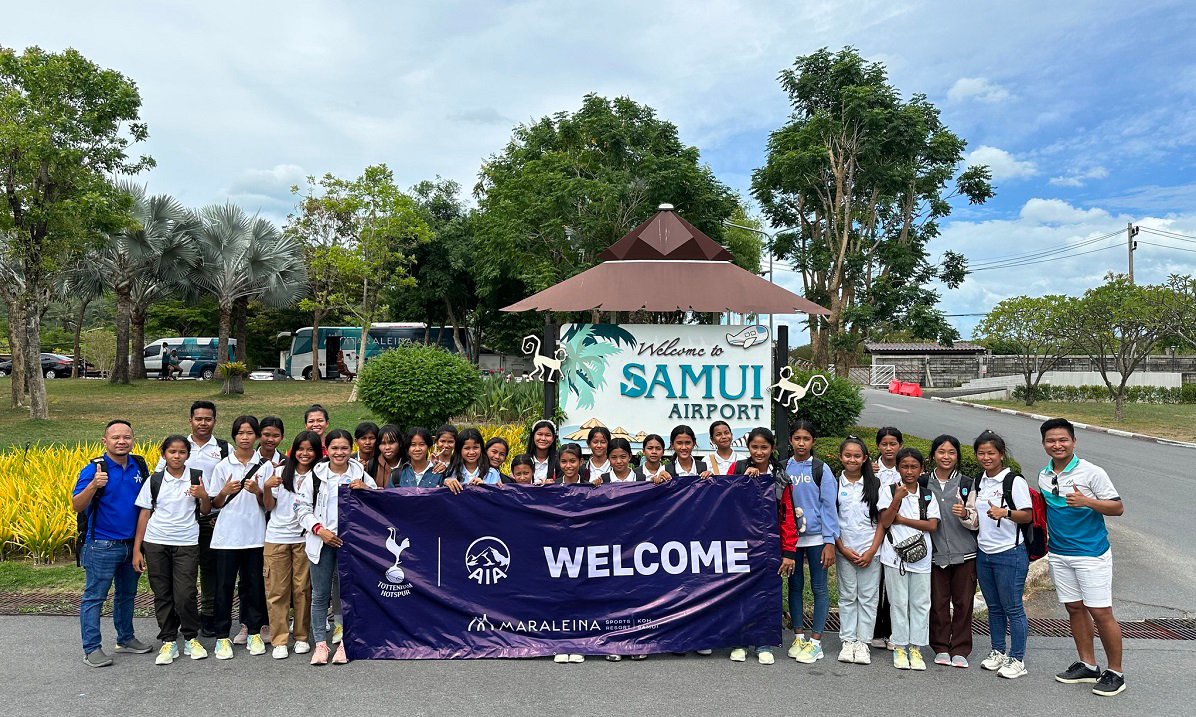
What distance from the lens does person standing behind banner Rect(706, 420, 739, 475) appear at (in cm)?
544

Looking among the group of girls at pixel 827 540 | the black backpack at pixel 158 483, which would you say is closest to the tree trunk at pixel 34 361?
the black backpack at pixel 158 483

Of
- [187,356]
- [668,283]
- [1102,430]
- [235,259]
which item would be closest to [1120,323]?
[1102,430]

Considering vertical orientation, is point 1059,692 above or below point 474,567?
below

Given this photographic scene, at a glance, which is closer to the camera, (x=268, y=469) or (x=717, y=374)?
(x=268, y=469)

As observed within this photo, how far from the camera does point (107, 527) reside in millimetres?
4840

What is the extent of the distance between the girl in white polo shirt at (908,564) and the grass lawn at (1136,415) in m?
17.2

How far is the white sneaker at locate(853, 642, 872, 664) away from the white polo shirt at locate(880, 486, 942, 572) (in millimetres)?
544

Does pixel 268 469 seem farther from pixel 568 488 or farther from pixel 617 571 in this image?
pixel 617 571

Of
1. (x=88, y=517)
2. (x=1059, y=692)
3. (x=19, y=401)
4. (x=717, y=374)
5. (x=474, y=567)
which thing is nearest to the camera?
(x=1059, y=692)

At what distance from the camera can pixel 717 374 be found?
7984 millimetres

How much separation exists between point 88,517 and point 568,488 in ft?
9.88

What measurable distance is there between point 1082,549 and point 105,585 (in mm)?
5958

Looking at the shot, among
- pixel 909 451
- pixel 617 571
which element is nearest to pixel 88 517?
pixel 617 571

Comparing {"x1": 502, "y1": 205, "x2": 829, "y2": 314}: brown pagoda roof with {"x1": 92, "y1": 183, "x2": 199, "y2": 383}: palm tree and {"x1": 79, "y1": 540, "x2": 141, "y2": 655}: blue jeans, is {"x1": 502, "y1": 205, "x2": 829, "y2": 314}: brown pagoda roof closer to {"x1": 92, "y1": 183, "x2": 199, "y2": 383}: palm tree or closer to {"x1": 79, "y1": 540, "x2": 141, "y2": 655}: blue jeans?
{"x1": 79, "y1": 540, "x2": 141, "y2": 655}: blue jeans
